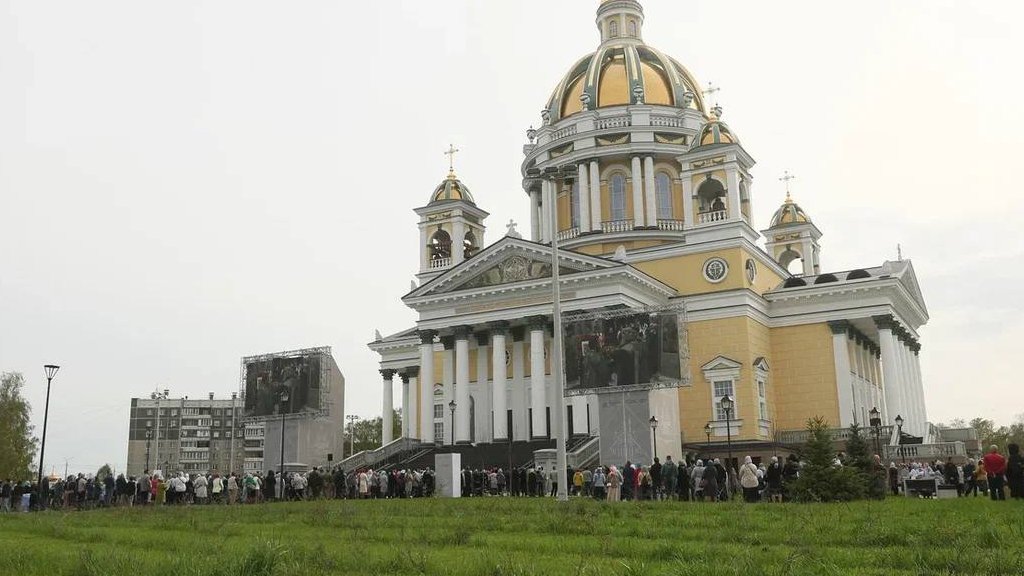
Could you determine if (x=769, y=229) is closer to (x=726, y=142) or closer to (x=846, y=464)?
(x=726, y=142)

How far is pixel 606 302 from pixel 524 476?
11350 millimetres

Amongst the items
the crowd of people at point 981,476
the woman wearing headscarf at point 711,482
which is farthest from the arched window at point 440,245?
the woman wearing headscarf at point 711,482

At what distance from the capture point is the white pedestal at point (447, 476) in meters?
29.8

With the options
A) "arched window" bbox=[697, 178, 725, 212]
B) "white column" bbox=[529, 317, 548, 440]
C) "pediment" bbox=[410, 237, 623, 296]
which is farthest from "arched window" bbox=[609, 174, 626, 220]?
"white column" bbox=[529, 317, 548, 440]

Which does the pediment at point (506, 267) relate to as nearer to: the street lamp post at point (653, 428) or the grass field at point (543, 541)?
the street lamp post at point (653, 428)

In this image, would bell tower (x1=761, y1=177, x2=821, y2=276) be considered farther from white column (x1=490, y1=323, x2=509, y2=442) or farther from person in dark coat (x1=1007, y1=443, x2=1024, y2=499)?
person in dark coat (x1=1007, y1=443, x2=1024, y2=499)

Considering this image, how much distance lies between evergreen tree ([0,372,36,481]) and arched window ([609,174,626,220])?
41049 mm

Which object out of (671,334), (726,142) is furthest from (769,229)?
(671,334)

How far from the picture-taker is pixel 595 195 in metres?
56.4

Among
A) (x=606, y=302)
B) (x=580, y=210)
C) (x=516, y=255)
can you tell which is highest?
(x=580, y=210)

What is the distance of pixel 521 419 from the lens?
160 ft

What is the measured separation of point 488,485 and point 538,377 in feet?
37.2

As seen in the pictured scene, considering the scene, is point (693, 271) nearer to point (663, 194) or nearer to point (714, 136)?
point (714, 136)

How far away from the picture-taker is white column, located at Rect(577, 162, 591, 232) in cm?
5600
